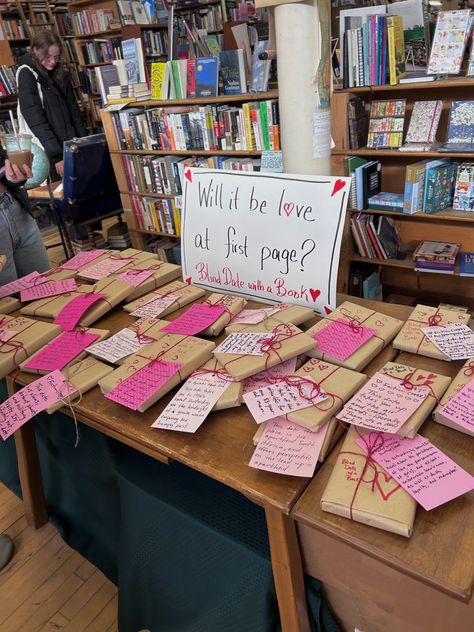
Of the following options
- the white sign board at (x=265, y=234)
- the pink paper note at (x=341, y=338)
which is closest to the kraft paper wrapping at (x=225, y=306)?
the white sign board at (x=265, y=234)

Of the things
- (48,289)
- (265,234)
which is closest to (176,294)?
(265,234)

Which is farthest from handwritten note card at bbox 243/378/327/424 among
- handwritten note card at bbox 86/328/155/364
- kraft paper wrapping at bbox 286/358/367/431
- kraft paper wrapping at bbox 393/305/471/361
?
handwritten note card at bbox 86/328/155/364

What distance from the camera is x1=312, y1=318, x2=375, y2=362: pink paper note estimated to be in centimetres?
105

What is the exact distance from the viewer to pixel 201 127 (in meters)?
2.98

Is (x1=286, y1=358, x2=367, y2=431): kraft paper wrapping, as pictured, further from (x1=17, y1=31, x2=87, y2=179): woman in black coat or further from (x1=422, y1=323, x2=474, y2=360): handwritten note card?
(x1=17, y1=31, x2=87, y2=179): woman in black coat

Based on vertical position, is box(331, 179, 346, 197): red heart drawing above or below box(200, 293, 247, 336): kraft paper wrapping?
above

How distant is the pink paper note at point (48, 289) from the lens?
1.51m

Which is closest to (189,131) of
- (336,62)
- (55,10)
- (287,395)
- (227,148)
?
(227,148)

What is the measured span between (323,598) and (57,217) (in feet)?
10.2

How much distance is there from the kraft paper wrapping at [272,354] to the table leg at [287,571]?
0.95 feet

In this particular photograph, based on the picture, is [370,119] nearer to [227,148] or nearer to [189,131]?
[227,148]

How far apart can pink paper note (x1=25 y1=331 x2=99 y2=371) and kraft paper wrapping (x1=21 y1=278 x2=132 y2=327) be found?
9 centimetres

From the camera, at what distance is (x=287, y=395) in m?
0.92

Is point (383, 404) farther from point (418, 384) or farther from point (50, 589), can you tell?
point (50, 589)
